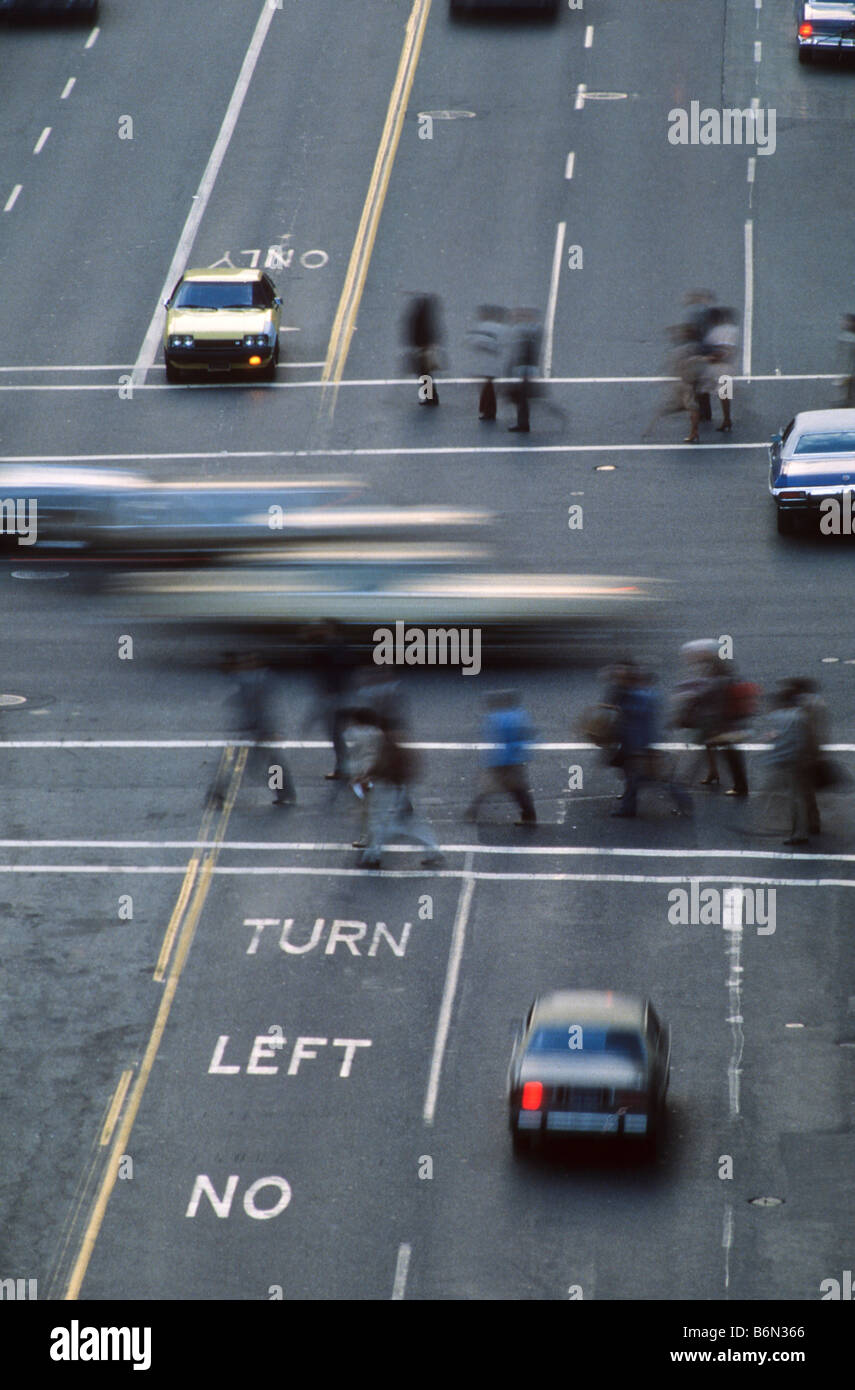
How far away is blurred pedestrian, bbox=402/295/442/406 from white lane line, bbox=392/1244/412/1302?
20.0 m

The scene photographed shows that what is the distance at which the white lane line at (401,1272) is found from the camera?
17219mm

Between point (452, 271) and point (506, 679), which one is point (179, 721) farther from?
point (452, 271)

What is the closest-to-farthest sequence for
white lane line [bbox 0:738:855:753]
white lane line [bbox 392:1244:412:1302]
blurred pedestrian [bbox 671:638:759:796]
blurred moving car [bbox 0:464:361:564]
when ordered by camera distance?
white lane line [bbox 392:1244:412:1302]
blurred pedestrian [bbox 671:638:759:796]
white lane line [bbox 0:738:855:753]
blurred moving car [bbox 0:464:361:564]

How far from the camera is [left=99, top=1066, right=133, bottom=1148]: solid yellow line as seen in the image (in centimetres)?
1928

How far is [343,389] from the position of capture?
1428 inches

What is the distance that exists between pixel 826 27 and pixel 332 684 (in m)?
30.0

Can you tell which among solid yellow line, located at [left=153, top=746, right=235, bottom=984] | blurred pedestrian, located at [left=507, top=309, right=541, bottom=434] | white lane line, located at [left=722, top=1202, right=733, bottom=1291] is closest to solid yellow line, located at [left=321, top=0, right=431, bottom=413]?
blurred pedestrian, located at [left=507, top=309, right=541, bottom=434]

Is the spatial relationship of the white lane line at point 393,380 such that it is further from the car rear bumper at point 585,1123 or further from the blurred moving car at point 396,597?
the car rear bumper at point 585,1123

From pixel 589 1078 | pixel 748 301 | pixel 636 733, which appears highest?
pixel 589 1078

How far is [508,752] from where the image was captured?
75.9 feet

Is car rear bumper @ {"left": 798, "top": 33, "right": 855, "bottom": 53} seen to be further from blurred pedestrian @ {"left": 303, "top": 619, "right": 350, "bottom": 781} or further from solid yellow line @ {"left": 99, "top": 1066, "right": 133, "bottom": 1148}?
solid yellow line @ {"left": 99, "top": 1066, "right": 133, "bottom": 1148}

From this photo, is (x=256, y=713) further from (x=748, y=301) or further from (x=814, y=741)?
(x=748, y=301)

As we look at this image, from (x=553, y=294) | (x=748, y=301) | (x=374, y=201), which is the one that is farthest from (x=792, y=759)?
(x=374, y=201)

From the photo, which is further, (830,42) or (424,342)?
(830,42)
